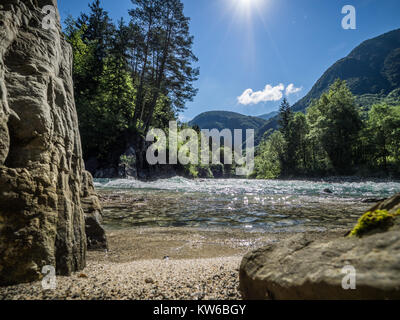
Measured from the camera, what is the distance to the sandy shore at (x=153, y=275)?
191cm

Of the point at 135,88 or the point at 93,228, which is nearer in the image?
the point at 93,228

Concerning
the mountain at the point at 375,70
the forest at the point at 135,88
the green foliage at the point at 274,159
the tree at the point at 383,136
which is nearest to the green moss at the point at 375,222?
the forest at the point at 135,88

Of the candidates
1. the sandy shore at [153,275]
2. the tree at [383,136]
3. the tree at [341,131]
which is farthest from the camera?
the tree at [341,131]

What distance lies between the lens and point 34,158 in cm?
226

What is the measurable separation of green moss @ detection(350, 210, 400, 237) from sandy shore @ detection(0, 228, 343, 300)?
0.47 meters

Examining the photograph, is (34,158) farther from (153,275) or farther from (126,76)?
(126,76)

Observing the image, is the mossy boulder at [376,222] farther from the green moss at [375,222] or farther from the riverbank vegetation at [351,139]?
the riverbank vegetation at [351,139]

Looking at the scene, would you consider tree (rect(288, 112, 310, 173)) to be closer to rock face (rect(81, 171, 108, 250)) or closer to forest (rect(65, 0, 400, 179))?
forest (rect(65, 0, 400, 179))

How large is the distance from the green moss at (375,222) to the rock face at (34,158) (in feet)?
10.3

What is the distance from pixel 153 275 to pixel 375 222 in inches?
98.4

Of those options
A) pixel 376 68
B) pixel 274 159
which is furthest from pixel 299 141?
pixel 376 68

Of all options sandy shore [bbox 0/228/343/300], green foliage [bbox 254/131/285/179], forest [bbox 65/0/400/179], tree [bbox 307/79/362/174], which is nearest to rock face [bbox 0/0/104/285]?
sandy shore [bbox 0/228/343/300]

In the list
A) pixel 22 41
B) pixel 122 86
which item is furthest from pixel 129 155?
pixel 22 41
